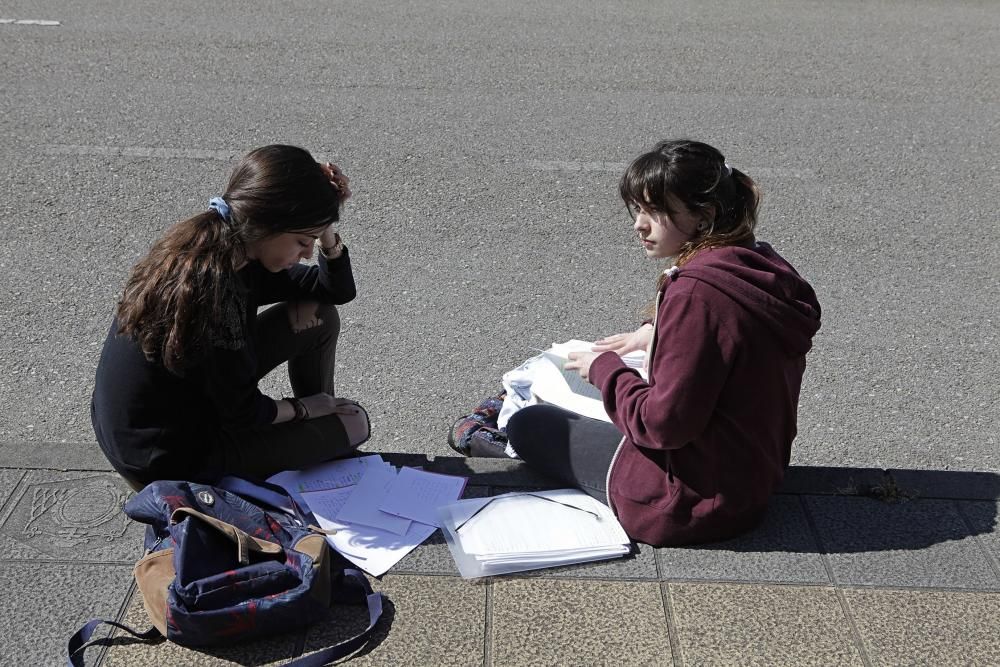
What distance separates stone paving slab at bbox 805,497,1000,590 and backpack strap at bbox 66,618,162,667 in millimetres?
1887

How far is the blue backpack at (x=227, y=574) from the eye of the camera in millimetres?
2656

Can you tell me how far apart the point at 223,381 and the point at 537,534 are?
1.01m

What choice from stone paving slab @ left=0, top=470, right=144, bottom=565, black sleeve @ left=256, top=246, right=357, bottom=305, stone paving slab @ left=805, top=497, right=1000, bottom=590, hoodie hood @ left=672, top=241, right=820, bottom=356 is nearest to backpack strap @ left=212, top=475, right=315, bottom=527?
stone paving slab @ left=0, top=470, right=144, bottom=565

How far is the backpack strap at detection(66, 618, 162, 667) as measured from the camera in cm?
265

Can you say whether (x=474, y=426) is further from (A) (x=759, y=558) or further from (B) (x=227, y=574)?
(B) (x=227, y=574)

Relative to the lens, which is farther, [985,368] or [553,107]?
[553,107]

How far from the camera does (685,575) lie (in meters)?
3.01

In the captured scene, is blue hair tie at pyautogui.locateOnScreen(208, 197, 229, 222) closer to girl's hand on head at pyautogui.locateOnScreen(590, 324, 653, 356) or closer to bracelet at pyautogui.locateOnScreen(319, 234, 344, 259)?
bracelet at pyautogui.locateOnScreen(319, 234, 344, 259)

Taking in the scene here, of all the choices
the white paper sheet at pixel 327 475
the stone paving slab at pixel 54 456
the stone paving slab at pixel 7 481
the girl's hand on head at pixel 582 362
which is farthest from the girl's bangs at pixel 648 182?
the stone paving slab at pixel 7 481

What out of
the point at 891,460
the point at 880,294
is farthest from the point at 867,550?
the point at 880,294

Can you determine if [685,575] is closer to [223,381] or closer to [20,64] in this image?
[223,381]

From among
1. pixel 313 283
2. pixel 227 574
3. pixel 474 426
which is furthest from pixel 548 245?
pixel 227 574

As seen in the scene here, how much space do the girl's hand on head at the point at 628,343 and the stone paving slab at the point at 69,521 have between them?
164cm

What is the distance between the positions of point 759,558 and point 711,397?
590 mm
